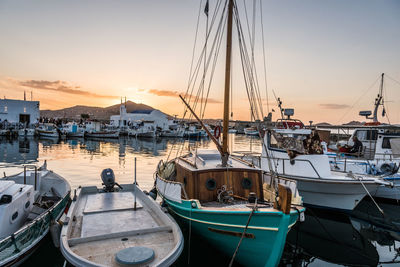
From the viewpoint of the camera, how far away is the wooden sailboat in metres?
6.26

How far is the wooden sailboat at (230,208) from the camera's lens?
6.26 metres

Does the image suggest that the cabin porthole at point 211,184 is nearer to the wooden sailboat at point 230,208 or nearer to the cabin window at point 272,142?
the wooden sailboat at point 230,208

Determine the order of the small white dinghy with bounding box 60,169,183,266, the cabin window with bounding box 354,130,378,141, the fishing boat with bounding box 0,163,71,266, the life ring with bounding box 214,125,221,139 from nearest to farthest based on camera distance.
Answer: the small white dinghy with bounding box 60,169,183,266 → the fishing boat with bounding box 0,163,71,266 → the life ring with bounding box 214,125,221,139 → the cabin window with bounding box 354,130,378,141

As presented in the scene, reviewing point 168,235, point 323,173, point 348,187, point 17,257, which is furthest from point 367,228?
point 17,257

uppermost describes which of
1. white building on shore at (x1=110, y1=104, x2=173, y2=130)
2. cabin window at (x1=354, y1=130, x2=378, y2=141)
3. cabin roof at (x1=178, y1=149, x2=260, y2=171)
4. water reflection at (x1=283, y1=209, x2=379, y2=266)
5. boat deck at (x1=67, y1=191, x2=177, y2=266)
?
white building on shore at (x1=110, y1=104, x2=173, y2=130)

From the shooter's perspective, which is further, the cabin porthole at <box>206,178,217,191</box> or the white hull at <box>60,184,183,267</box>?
the cabin porthole at <box>206,178,217,191</box>

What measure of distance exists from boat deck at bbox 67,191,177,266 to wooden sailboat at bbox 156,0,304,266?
112cm

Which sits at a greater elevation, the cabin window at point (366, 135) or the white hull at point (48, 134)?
the cabin window at point (366, 135)

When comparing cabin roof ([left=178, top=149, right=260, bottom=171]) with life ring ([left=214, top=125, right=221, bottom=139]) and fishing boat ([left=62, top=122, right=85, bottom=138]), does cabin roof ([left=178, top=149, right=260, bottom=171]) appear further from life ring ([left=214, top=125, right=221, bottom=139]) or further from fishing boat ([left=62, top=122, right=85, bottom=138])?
fishing boat ([left=62, top=122, right=85, bottom=138])

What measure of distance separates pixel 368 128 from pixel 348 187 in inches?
379

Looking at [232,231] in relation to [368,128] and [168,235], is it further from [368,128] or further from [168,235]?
[368,128]

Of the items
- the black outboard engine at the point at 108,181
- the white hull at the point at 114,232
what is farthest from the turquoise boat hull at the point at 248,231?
the black outboard engine at the point at 108,181

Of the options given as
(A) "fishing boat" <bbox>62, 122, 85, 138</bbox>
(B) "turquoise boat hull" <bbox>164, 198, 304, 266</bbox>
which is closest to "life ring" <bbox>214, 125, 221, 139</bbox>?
(B) "turquoise boat hull" <bbox>164, 198, 304, 266</bbox>

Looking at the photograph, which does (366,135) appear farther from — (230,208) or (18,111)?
(18,111)
